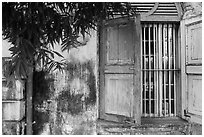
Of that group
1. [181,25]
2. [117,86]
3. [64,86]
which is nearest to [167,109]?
[117,86]

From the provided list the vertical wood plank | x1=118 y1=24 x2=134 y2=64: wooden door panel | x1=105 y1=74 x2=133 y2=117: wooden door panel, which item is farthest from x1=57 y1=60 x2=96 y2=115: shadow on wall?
the vertical wood plank

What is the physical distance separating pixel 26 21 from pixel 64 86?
1923 millimetres

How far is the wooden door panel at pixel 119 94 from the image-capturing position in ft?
12.1

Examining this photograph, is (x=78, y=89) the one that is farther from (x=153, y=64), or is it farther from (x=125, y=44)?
(x=153, y=64)

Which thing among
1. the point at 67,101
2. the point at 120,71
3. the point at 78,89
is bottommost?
the point at 67,101

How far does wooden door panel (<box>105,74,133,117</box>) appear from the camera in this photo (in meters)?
3.69

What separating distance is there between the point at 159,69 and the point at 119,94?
772 mm

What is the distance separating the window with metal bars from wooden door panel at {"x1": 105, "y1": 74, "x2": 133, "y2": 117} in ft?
1.79

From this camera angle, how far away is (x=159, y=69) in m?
4.17

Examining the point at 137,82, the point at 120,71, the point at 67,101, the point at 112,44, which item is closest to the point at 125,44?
the point at 112,44

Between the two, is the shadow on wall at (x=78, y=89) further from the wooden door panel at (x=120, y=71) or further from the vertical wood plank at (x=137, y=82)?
the vertical wood plank at (x=137, y=82)

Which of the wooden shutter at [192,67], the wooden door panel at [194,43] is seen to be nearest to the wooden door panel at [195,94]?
the wooden shutter at [192,67]

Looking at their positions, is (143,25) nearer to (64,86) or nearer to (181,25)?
(181,25)

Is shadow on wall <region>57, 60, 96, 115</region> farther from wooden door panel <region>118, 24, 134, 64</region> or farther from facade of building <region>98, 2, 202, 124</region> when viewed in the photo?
wooden door panel <region>118, 24, 134, 64</region>
